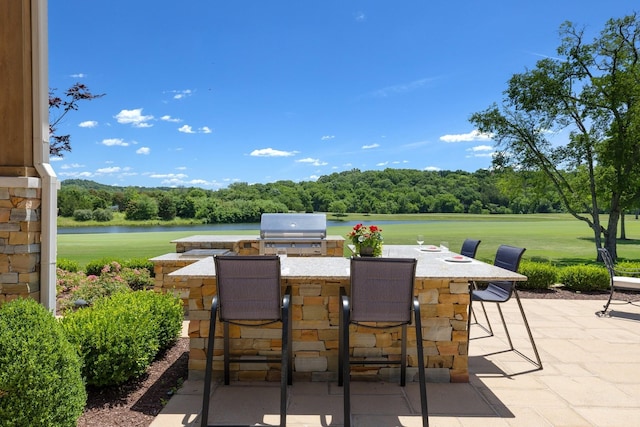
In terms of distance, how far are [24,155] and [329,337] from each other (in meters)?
3.33

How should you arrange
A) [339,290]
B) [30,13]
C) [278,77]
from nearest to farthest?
1. [339,290]
2. [30,13]
3. [278,77]

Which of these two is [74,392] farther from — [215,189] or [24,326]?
[215,189]

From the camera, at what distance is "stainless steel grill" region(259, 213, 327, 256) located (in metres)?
6.03

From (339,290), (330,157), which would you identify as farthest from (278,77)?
(339,290)

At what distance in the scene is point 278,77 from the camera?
13.2m

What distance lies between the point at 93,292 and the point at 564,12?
12.2 m

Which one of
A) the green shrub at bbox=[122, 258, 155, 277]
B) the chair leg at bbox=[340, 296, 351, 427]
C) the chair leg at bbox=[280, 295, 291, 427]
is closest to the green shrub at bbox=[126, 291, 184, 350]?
the chair leg at bbox=[280, 295, 291, 427]

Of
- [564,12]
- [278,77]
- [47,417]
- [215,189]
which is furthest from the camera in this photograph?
[215,189]

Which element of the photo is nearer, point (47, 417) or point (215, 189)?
point (47, 417)

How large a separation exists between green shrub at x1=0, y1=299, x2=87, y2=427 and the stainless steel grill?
4083mm

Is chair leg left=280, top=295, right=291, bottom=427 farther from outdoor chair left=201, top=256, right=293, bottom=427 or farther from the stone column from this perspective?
the stone column

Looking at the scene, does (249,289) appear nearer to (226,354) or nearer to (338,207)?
(226,354)

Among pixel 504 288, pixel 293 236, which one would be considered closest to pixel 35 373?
pixel 504 288

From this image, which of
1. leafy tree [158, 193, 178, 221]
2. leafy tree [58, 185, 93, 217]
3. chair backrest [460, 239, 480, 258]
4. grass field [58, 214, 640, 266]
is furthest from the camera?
leafy tree [58, 185, 93, 217]
